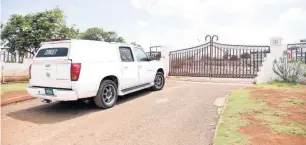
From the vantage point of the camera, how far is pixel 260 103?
5676mm

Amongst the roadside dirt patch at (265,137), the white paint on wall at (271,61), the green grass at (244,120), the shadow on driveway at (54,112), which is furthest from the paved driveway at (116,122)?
the white paint on wall at (271,61)

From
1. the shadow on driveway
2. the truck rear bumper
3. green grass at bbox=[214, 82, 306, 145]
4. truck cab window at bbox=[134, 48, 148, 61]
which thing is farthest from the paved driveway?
truck cab window at bbox=[134, 48, 148, 61]

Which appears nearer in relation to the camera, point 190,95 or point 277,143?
point 277,143

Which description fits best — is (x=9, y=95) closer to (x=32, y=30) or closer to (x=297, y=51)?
(x=32, y=30)

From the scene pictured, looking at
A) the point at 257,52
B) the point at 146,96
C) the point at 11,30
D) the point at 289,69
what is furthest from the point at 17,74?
the point at 289,69

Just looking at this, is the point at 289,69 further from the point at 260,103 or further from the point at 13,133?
the point at 13,133

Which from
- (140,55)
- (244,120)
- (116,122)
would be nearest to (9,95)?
(140,55)

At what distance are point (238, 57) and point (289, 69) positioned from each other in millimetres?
2766

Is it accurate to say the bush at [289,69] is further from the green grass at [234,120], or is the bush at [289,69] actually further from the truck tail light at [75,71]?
the truck tail light at [75,71]

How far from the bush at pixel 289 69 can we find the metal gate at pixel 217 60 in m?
0.99

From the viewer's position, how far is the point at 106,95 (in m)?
6.08

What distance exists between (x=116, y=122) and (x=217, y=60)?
A: 8693mm

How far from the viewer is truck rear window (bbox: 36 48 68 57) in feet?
17.5

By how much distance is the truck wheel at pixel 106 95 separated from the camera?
574cm
